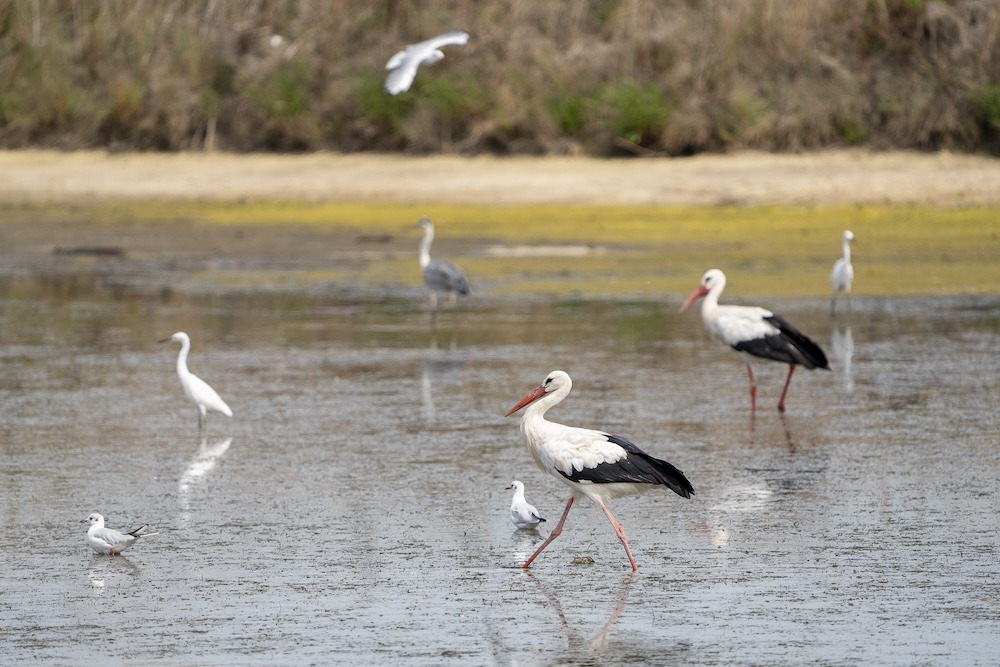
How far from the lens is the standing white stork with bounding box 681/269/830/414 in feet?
44.0

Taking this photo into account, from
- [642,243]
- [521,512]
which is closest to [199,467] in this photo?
[521,512]

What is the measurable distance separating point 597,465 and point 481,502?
169 centimetres

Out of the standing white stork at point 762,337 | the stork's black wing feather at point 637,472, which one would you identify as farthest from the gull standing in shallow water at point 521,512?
the standing white stork at point 762,337

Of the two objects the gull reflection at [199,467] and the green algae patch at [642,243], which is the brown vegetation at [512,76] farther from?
the gull reflection at [199,467]

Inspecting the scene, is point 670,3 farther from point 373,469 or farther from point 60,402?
point 373,469

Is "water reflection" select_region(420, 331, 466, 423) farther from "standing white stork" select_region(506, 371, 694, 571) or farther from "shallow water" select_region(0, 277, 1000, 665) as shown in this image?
"standing white stork" select_region(506, 371, 694, 571)

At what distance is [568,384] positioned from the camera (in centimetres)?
930

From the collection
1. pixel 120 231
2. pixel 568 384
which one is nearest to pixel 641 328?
pixel 568 384

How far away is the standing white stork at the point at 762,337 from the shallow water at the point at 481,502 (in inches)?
14.6

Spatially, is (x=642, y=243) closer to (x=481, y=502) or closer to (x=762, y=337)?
(x=762, y=337)

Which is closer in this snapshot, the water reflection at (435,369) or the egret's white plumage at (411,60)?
the water reflection at (435,369)

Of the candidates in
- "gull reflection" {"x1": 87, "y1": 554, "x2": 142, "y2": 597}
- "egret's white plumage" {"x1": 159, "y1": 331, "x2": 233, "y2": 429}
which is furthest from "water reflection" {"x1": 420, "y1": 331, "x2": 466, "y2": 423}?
"gull reflection" {"x1": 87, "y1": 554, "x2": 142, "y2": 597}

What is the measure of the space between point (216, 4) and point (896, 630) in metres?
30.2

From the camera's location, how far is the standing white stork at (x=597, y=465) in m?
8.70
